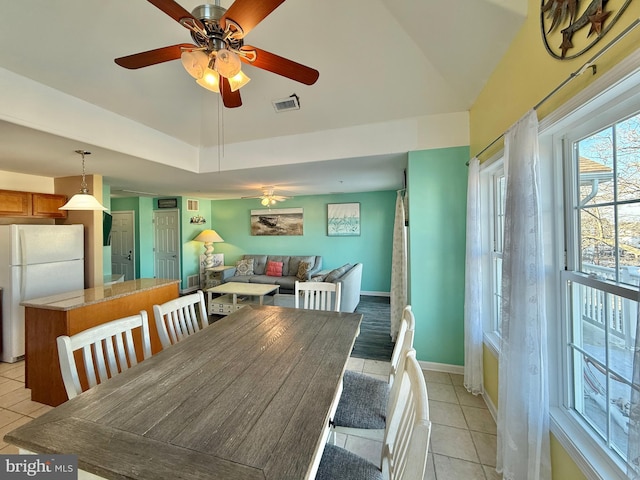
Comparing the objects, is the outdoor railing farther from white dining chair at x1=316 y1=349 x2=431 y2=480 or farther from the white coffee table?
the white coffee table

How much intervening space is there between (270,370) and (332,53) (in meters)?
2.37

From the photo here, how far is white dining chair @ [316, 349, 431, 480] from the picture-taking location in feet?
2.24

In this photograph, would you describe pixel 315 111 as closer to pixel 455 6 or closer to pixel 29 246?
pixel 455 6

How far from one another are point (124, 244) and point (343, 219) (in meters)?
5.07

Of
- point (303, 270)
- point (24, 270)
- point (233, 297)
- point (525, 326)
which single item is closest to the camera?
point (525, 326)

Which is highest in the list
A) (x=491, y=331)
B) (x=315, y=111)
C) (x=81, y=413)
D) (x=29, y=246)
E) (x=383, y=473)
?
(x=315, y=111)

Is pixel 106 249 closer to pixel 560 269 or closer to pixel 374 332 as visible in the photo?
pixel 374 332

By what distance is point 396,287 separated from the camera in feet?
11.2

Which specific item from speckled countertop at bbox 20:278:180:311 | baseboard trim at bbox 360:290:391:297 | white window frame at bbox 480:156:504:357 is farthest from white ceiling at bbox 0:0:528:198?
baseboard trim at bbox 360:290:391:297

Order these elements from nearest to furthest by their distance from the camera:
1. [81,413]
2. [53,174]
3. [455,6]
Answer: [81,413] → [455,6] → [53,174]

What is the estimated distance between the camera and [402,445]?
0.89 metres

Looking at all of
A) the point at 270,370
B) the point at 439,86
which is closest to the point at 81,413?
the point at 270,370

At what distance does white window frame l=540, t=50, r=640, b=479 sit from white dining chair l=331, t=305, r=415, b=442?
0.72 m

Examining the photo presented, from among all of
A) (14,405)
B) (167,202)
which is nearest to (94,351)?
(14,405)
